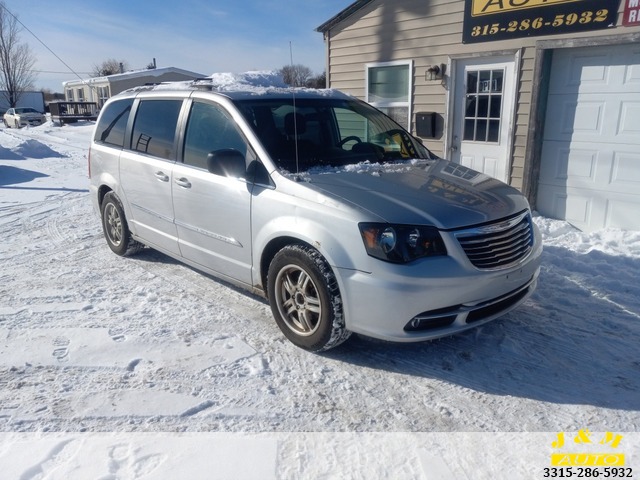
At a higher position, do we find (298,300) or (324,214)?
(324,214)

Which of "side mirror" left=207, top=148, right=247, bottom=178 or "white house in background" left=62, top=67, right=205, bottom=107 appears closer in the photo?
"side mirror" left=207, top=148, right=247, bottom=178

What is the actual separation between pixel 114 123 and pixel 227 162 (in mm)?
2602

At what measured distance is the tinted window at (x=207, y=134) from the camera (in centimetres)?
401

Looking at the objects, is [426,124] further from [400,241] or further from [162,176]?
[400,241]

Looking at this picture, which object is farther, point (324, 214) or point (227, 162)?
point (227, 162)

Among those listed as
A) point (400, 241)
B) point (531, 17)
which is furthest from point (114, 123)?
point (531, 17)

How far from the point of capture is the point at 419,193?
135 inches

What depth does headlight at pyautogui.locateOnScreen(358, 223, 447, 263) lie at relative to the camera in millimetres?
3057

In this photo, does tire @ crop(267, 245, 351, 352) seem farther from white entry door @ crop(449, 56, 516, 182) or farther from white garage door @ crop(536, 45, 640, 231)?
white entry door @ crop(449, 56, 516, 182)

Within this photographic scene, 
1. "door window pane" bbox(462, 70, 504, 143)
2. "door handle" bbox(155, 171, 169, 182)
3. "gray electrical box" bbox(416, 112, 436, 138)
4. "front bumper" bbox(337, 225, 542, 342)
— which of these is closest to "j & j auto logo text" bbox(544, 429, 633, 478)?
"front bumper" bbox(337, 225, 542, 342)

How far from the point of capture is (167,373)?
3301 mm

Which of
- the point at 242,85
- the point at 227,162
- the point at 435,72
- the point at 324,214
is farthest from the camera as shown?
the point at 435,72

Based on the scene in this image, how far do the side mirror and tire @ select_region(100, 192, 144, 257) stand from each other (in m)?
2.24

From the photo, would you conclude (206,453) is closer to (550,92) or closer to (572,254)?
(572,254)
